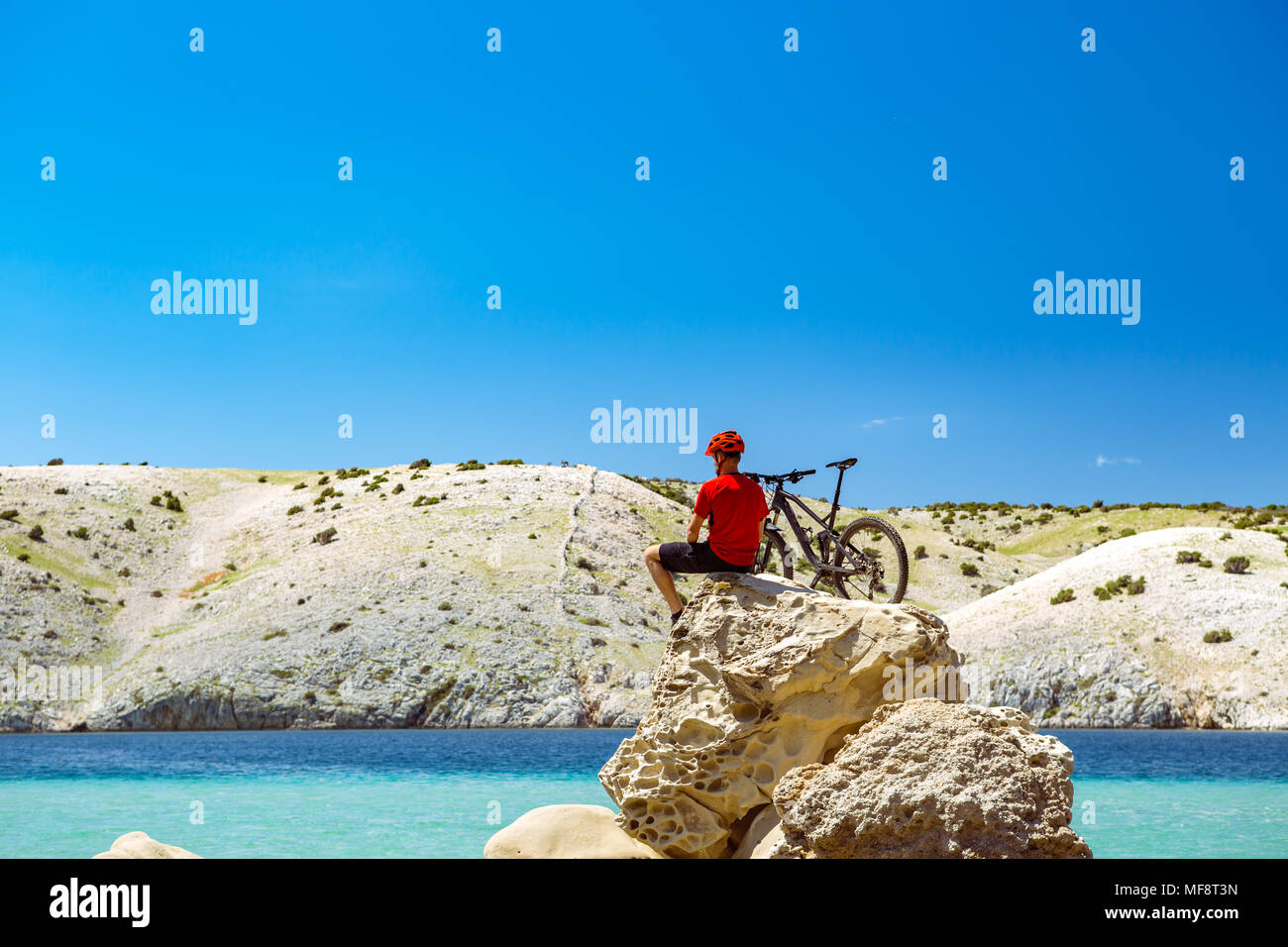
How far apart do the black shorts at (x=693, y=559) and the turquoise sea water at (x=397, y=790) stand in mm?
9673

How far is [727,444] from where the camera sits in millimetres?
10953

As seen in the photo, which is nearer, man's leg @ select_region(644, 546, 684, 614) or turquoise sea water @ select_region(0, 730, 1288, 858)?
man's leg @ select_region(644, 546, 684, 614)

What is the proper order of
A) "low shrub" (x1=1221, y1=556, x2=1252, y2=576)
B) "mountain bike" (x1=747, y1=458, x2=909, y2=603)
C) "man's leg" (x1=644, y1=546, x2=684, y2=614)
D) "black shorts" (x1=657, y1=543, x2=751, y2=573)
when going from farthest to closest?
"low shrub" (x1=1221, y1=556, x2=1252, y2=576), "mountain bike" (x1=747, y1=458, x2=909, y2=603), "man's leg" (x1=644, y1=546, x2=684, y2=614), "black shorts" (x1=657, y1=543, x2=751, y2=573)

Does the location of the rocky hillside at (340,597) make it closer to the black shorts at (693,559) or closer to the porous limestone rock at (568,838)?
the porous limestone rock at (568,838)

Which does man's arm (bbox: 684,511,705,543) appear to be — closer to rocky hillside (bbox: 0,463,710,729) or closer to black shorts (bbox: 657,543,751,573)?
black shorts (bbox: 657,543,751,573)

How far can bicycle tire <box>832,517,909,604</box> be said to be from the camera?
1230 cm

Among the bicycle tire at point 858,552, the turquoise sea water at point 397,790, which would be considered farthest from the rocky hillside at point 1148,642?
the bicycle tire at point 858,552

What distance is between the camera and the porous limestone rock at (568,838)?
10508mm

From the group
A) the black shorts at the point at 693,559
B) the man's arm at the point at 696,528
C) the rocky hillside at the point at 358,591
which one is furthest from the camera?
the rocky hillside at the point at 358,591

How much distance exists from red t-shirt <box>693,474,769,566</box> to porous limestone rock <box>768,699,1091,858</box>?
7.81 feet

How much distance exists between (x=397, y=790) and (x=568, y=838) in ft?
55.9

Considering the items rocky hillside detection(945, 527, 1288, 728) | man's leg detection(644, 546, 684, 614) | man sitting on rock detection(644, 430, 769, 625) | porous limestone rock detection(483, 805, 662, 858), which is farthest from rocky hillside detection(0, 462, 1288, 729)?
man sitting on rock detection(644, 430, 769, 625)
